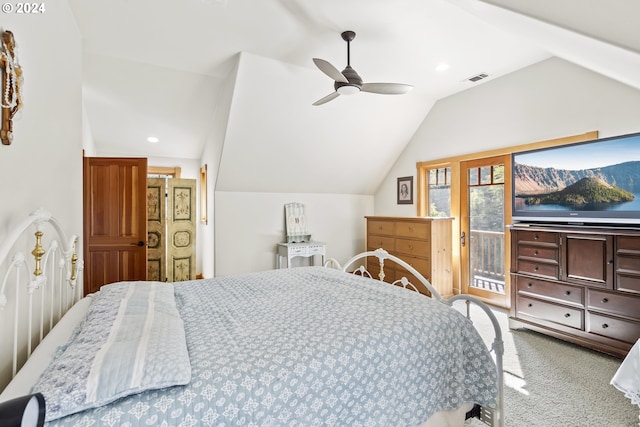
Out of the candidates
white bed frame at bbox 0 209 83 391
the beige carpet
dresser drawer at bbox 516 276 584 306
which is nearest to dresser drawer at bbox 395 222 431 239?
dresser drawer at bbox 516 276 584 306

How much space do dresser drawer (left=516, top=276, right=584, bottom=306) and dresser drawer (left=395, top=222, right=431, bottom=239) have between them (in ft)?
4.02

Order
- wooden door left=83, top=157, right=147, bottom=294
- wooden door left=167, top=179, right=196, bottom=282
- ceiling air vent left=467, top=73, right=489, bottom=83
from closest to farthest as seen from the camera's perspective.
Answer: wooden door left=83, top=157, right=147, bottom=294
ceiling air vent left=467, top=73, right=489, bottom=83
wooden door left=167, top=179, right=196, bottom=282

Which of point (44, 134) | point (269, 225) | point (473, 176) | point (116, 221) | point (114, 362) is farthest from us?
point (269, 225)

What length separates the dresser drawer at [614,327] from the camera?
246cm

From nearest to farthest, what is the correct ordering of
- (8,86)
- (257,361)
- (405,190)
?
1. (257,361)
2. (8,86)
3. (405,190)

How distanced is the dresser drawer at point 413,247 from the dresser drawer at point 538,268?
1.15 meters

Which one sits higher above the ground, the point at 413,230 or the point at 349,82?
the point at 349,82

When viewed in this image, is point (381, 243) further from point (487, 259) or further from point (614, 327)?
point (614, 327)

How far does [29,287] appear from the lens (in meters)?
1.29

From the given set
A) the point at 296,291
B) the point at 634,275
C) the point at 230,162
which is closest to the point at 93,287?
the point at 230,162

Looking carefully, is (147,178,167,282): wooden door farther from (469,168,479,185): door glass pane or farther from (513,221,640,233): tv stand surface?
(513,221,640,233): tv stand surface

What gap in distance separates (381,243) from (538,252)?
2.22m

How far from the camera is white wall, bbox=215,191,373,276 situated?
469cm

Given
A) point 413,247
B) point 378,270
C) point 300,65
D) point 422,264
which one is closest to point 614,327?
point 422,264
